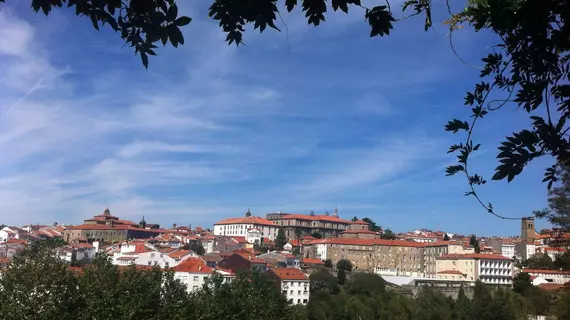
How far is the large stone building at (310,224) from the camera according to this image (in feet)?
376

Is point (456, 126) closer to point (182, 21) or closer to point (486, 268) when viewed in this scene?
point (182, 21)

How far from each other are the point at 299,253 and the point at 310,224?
89.2ft

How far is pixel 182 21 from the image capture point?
2.50 meters

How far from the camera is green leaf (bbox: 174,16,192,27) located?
2486 millimetres

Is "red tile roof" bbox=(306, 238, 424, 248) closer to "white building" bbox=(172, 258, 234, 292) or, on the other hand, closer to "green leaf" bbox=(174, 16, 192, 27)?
"white building" bbox=(172, 258, 234, 292)

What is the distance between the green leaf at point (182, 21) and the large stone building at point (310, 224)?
110949mm

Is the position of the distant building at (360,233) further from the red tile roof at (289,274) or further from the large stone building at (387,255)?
the red tile roof at (289,274)

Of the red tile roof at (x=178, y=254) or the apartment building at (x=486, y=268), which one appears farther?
the apartment building at (x=486, y=268)

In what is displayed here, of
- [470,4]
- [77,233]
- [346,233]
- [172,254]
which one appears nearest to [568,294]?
[470,4]

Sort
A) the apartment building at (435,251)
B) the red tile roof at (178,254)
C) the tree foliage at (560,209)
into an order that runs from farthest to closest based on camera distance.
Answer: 1. the apartment building at (435,251)
2. the red tile roof at (178,254)
3. the tree foliage at (560,209)

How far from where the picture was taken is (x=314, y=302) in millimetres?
48406

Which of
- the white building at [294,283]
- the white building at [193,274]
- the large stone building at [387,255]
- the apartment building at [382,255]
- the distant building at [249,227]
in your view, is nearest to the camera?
the white building at [193,274]

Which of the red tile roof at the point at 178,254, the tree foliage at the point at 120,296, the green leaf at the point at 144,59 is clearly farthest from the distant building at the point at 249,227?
the green leaf at the point at 144,59

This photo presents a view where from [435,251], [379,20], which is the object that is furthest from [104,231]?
[379,20]
